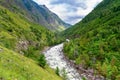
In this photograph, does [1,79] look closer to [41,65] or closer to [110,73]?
[41,65]

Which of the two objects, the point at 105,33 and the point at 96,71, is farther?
the point at 105,33

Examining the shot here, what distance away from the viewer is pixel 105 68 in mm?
94312

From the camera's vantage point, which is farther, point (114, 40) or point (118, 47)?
point (114, 40)

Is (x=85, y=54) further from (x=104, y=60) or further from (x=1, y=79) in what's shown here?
(x=1, y=79)

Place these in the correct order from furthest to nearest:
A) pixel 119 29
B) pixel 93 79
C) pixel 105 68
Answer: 1. pixel 119 29
2. pixel 105 68
3. pixel 93 79

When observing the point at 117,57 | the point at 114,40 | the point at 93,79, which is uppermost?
the point at 114,40

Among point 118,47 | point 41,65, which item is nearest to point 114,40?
point 118,47

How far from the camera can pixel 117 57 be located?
358 ft

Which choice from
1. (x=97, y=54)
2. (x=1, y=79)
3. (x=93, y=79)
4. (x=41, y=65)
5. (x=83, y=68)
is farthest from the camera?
(x=97, y=54)

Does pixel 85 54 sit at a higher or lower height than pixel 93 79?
higher

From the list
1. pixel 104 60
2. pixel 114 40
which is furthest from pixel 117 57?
pixel 114 40

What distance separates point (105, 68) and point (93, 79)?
29.0 feet

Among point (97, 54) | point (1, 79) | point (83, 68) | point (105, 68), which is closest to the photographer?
point (1, 79)

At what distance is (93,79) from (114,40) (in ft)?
162
